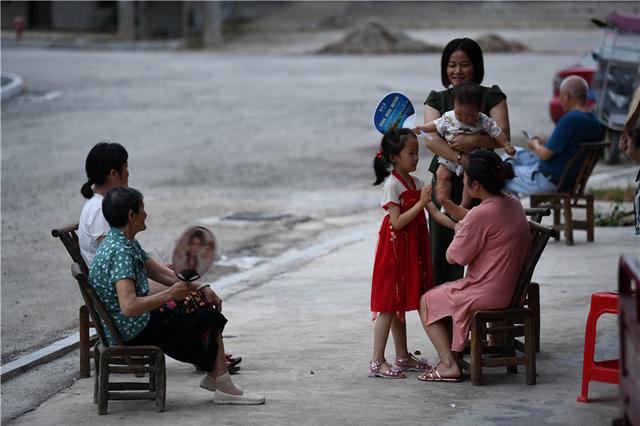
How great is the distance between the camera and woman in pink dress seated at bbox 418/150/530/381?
6648mm

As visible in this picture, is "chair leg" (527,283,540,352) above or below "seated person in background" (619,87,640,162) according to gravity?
below

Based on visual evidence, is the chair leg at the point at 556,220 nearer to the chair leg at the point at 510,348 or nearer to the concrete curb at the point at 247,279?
the concrete curb at the point at 247,279

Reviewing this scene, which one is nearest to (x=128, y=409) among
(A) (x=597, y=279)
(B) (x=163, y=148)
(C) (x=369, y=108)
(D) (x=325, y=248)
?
(A) (x=597, y=279)

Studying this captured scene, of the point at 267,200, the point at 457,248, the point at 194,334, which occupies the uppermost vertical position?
the point at 457,248

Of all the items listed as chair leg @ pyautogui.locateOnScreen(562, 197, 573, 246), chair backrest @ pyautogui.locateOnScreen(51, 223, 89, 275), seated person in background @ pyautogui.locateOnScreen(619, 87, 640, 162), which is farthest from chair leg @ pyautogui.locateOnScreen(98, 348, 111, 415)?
chair leg @ pyautogui.locateOnScreen(562, 197, 573, 246)

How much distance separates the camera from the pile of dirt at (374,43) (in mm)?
34188

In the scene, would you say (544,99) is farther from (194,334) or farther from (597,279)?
(194,334)

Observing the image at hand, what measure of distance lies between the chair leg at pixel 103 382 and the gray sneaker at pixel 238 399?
0.59 metres

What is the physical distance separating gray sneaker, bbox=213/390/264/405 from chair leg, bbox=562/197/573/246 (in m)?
5.18

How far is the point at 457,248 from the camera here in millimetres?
6707

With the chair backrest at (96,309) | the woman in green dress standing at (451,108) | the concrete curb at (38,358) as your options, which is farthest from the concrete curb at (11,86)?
the chair backrest at (96,309)

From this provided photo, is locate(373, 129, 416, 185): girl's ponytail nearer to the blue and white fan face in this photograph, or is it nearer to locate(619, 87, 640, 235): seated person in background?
the blue and white fan face

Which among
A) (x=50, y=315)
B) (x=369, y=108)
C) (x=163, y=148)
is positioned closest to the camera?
(x=50, y=315)

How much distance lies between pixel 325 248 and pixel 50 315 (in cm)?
331
